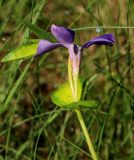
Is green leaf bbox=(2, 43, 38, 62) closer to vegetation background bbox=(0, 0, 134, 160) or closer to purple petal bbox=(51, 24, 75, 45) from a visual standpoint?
purple petal bbox=(51, 24, 75, 45)

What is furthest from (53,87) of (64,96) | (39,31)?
(39,31)

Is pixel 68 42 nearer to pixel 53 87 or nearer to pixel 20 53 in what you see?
pixel 20 53

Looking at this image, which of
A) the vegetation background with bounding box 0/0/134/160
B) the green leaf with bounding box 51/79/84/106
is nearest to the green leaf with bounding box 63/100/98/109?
the green leaf with bounding box 51/79/84/106

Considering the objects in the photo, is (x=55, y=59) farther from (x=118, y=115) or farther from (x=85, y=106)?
(x=85, y=106)

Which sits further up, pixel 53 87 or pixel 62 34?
pixel 62 34

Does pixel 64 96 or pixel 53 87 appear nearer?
pixel 64 96

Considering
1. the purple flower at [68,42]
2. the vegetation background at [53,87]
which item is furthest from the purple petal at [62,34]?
the vegetation background at [53,87]

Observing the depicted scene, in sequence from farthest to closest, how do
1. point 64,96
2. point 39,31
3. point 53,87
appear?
1. point 53,87
2. point 64,96
3. point 39,31

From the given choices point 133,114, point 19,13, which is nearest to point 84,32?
point 19,13
